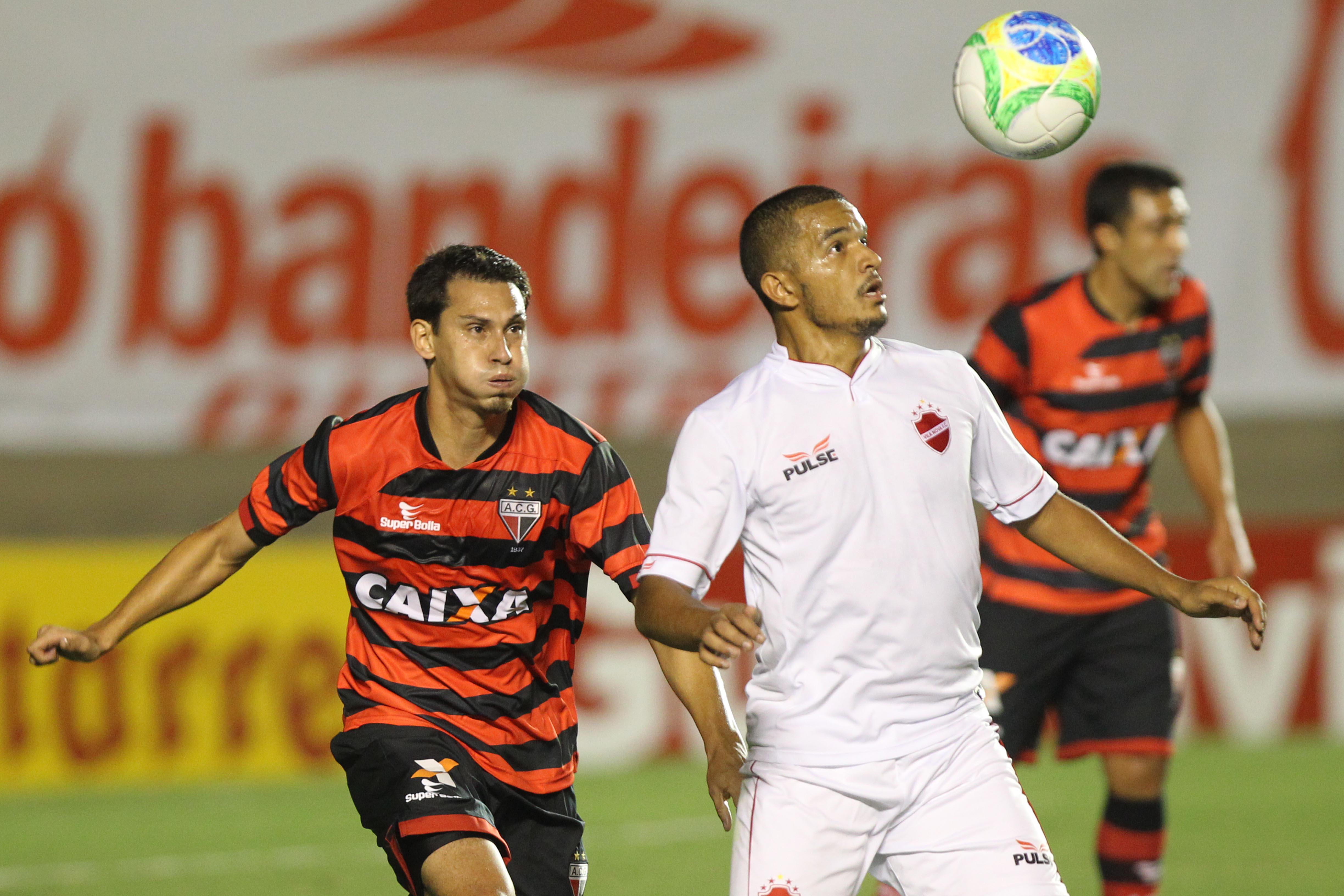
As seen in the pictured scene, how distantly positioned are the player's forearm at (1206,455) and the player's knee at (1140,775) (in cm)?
80

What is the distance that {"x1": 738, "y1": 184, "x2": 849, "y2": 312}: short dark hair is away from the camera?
355 centimetres

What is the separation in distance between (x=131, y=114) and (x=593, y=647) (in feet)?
16.7

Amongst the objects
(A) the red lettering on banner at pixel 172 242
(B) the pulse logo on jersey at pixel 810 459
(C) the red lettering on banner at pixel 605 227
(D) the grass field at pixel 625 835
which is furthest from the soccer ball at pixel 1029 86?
(A) the red lettering on banner at pixel 172 242

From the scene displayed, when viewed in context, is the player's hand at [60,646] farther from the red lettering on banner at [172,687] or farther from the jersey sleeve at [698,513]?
the red lettering on banner at [172,687]

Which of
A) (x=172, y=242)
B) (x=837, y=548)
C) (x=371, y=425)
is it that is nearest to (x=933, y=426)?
(x=837, y=548)

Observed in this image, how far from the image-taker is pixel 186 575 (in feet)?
13.3

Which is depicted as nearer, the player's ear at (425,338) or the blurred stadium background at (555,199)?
the player's ear at (425,338)

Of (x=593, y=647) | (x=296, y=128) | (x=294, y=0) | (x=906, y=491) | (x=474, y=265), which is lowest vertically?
(x=593, y=647)

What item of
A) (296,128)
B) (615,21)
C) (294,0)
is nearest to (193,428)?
(296,128)

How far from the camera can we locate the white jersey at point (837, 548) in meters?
3.37

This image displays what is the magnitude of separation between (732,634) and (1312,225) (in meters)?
9.74

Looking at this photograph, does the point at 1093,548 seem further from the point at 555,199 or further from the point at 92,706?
the point at 555,199

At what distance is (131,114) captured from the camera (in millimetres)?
11141

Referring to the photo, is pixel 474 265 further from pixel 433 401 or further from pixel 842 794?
pixel 842 794
